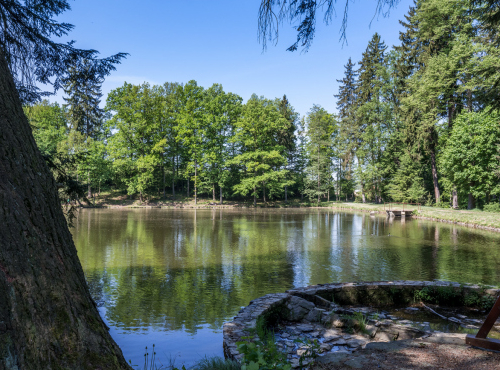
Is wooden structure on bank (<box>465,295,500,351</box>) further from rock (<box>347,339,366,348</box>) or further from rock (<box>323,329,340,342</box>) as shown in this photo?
rock (<box>323,329,340,342</box>)

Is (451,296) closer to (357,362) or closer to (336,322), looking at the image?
(336,322)

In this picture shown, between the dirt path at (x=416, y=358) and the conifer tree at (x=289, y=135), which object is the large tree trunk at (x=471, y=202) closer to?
the conifer tree at (x=289, y=135)

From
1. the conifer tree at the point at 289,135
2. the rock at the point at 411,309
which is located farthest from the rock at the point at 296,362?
the conifer tree at the point at 289,135

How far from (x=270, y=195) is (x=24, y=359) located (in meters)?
43.2

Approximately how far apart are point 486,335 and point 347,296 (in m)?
3.40

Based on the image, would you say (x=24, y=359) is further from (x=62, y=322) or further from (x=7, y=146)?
(x=7, y=146)

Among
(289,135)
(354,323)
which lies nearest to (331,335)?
(354,323)

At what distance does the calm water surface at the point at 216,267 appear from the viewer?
6020mm

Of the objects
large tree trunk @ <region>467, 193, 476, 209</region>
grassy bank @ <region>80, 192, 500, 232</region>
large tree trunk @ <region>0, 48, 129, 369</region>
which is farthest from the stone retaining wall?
large tree trunk @ <region>467, 193, 476, 209</region>

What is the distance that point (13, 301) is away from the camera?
61.8 inches

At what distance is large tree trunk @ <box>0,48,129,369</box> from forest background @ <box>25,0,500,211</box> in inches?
1257

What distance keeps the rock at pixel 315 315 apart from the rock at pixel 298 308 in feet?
0.29

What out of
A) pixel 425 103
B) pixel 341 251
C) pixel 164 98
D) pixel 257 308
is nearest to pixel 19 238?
pixel 257 308

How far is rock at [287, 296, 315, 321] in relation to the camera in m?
6.16
